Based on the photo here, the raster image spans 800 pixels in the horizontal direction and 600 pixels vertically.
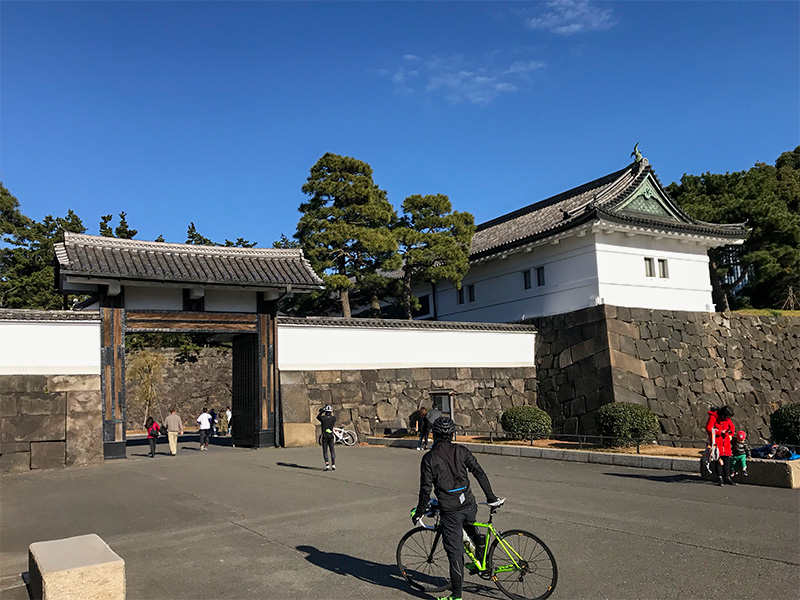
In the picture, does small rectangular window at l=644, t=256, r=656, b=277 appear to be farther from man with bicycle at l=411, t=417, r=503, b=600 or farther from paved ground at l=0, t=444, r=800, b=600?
man with bicycle at l=411, t=417, r=503, b=600

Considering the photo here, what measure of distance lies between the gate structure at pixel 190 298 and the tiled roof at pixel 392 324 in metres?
1.07

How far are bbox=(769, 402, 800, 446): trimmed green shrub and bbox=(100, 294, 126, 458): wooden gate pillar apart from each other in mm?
15953

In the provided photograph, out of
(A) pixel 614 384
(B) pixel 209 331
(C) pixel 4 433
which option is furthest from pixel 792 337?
(C) pixel 4 433

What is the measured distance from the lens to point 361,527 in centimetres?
861

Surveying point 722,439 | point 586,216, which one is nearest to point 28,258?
point 586,216

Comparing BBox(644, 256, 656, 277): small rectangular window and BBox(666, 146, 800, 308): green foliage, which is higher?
BBox(666, 146, 800, 308): green foliage

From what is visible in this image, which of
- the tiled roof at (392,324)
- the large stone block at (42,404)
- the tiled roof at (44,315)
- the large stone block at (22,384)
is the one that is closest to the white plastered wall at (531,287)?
the tiled roof at (392,324)

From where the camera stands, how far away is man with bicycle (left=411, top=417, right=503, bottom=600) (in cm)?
553

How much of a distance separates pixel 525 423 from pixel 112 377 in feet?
37.6

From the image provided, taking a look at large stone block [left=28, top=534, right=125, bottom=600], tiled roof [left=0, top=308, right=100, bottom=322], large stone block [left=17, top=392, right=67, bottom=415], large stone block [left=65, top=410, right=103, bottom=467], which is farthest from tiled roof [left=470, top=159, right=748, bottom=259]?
large stone block [left=28, top=534, right=125, bottom=600]

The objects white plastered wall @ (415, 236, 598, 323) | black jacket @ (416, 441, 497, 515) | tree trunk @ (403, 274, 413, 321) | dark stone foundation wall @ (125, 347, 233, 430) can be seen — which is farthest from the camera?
dark stone foundation wall @ (125, 347, 233, 430)

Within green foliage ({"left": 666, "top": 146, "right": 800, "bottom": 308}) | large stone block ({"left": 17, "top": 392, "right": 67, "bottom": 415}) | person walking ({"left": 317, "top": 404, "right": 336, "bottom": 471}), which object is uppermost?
green foliage ({"left": 666, "top": 146, "right": 800, "bottom": 308})

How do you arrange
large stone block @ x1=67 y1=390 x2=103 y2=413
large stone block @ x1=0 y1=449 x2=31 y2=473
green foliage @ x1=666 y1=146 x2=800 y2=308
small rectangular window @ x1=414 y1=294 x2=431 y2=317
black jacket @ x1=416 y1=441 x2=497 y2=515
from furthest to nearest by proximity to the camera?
small rectangular window @ x1=414 y1=294 x2=431 y2=317
green foliage @ x1=666 y1=146 x2=800 y2=308
large stone block @ x1=67 y1=390 x2=103 y2=413
large stone block @ x1=0 y1=449 x2=31 y2=473
black jacket @ x1=416 y1=441 x2=497 y2=515

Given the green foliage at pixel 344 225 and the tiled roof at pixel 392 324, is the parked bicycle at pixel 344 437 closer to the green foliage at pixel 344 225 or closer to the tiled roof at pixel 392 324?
the tiled roof at pixel 392 324
